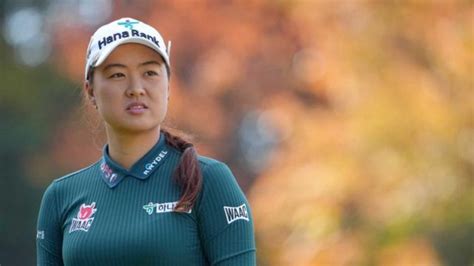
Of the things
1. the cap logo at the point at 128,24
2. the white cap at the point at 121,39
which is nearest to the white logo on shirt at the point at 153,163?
the white cap at the point at 121,39

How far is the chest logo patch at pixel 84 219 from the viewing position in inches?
144

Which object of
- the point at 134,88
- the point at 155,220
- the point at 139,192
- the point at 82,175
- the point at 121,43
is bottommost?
the point at 155,220

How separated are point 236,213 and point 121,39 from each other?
21.1 inches

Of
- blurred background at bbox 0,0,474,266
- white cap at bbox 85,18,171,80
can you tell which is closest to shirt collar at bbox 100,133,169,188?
white cap at bbox 85,18,171,80

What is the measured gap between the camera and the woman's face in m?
3.69

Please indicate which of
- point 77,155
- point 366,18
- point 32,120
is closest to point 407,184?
point 366,18

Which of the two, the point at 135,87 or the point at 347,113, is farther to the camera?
the point at 347,113

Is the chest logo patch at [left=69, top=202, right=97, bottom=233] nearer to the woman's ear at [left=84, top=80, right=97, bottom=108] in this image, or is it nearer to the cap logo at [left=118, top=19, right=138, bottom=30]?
the woman's ear at [left=84, top=80, right=97, bottom=108]

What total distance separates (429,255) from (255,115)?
535cm

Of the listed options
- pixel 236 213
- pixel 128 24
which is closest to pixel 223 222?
pixel 236 213

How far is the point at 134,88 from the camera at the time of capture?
3.68m

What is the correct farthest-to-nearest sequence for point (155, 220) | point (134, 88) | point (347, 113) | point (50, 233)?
point (347, 113), point (50, 233), point (134, 88), point (155, 220)

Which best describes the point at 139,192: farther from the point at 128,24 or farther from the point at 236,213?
the point at 128,24

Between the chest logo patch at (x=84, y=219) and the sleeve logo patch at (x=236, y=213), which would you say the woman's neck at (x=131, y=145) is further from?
the sleeve logo patch at (x=236, y=213)
